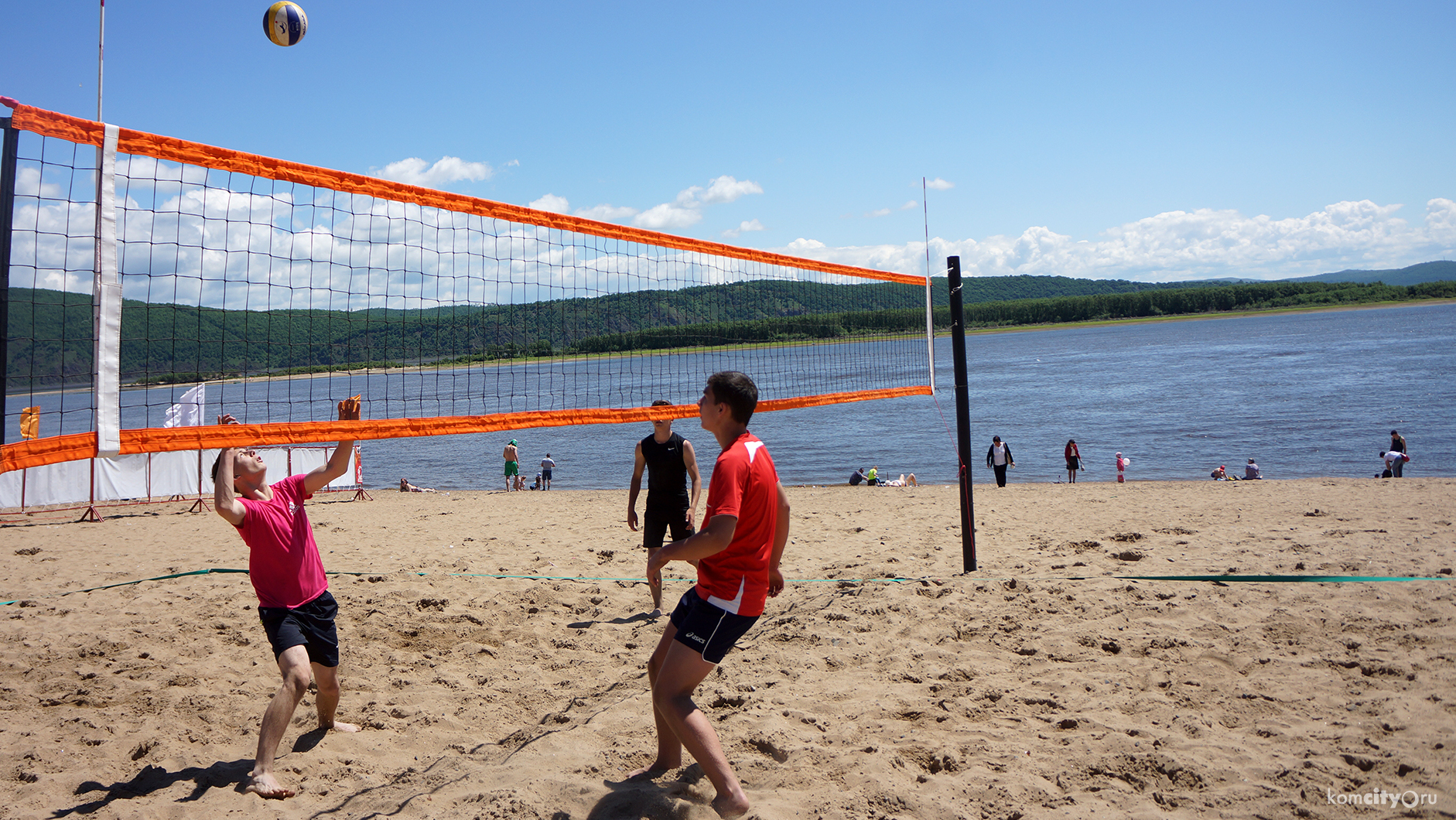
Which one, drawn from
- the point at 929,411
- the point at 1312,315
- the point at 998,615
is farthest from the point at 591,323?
the point at 1312,315

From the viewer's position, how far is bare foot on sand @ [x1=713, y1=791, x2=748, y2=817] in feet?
9.07

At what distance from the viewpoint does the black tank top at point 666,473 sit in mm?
5398

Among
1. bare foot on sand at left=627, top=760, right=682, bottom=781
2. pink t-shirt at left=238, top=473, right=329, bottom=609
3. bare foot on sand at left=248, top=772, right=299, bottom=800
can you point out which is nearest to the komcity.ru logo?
bare foot on sand at left=627, top=760, right=682, bottom=781

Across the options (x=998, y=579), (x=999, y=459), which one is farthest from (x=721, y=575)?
(x=999, y=459)

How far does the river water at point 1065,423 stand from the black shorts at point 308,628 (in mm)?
3108

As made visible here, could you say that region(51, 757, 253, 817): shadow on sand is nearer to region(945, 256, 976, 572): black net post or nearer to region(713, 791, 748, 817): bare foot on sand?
region(713, 791, 748, 817): bare foot on sand

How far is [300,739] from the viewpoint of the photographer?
143 inches

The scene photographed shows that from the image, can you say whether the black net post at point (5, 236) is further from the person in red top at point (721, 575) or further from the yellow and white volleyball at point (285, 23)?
the yellow and white volleyball at point (285, 23)

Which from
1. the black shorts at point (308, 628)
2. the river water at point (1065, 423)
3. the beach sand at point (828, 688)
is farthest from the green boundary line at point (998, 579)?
the black shorts at point (308, 628)

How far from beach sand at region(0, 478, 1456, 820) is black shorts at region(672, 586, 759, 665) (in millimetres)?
623

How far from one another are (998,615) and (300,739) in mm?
3737

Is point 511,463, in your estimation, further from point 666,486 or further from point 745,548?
point 745,548

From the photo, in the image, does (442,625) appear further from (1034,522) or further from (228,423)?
(1034,522)

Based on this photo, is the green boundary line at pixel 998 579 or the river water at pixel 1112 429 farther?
the river water at pixel 1112 429
